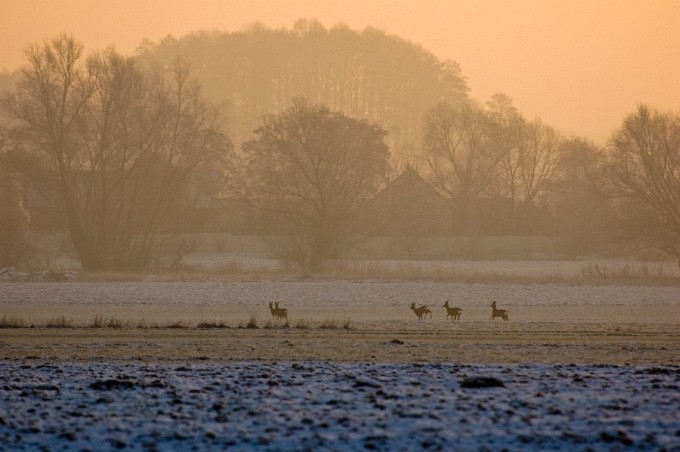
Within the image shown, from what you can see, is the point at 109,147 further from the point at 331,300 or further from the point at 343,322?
the point at 343,322

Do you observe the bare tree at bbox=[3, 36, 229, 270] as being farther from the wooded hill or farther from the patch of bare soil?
the wooded hill

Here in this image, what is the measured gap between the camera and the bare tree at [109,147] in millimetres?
55656

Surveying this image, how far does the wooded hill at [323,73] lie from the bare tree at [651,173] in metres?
79.7

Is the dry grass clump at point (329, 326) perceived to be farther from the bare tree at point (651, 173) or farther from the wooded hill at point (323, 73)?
the wooded hill at point (323, 73)

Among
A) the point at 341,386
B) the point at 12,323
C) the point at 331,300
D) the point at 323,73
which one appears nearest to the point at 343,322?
the point at 12,323

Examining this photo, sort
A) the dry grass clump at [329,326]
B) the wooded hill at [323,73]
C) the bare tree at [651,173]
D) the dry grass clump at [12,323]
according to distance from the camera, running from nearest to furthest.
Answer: the dry grass clump at [12,323] < the dry grass clump at [329,326] < the bare tree at [651,173] < the wooded hill at [323,73]

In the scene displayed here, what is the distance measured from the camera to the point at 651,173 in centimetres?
5431

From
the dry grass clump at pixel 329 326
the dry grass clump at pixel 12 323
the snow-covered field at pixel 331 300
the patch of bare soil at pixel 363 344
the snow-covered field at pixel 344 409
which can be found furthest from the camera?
the snow-covered field at pixel 331 300

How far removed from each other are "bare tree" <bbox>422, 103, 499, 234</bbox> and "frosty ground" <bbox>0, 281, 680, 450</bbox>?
6648cm

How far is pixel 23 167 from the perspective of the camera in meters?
55.2

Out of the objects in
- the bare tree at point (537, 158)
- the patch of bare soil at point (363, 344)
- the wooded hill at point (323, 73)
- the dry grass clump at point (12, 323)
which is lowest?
the patch of bare soil at point (363, 344)

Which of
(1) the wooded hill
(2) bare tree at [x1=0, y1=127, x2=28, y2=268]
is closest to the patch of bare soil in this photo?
(2) bare tree at [x1=0, y1=127, x2=28, y2=268]

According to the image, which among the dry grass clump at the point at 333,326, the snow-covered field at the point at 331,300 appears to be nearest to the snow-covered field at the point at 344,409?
Answer: the dry grass clump at the point at 333,326

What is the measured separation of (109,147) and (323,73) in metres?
90.5
